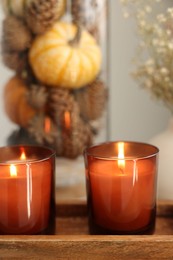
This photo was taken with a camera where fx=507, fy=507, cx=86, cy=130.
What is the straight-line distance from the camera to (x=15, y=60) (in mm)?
786

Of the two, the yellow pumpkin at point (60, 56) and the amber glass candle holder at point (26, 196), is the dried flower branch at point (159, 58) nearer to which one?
the yellow pumpkin at point (60, 56)

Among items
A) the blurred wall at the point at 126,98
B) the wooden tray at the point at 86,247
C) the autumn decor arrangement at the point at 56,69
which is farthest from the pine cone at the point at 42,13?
the wooden tray at the point at 86,247

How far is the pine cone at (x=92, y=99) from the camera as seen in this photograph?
80cm

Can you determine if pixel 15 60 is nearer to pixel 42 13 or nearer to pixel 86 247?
pixel 42 13

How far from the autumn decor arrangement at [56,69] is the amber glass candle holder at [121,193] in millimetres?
244

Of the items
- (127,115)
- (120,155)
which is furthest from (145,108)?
(120,155)

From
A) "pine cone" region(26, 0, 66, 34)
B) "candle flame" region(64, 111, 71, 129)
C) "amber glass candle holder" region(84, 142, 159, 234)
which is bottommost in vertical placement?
"amber glass candle holder" region(84, 142, 159, 234)

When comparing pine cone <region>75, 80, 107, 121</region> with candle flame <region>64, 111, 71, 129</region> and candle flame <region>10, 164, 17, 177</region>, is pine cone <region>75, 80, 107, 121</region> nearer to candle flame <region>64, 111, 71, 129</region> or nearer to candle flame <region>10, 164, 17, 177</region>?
candle flame <region>64, 111, 71, 129</region>

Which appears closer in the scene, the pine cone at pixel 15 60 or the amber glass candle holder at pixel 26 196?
the amber glass candle holder at pixel 26 196

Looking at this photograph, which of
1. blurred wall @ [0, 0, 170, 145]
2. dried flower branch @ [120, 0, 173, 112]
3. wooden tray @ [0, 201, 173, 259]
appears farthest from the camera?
blurred wall @ [0, 0, 170, 145]

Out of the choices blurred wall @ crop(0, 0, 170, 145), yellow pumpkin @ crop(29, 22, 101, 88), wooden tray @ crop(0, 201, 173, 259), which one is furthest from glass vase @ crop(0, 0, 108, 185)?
wooden tray @ crop(0, 201, 173, 259)

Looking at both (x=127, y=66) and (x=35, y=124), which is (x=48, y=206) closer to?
(x=35, y=124)

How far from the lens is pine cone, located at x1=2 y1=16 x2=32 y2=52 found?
77cm

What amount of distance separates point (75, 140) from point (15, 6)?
227 mm
